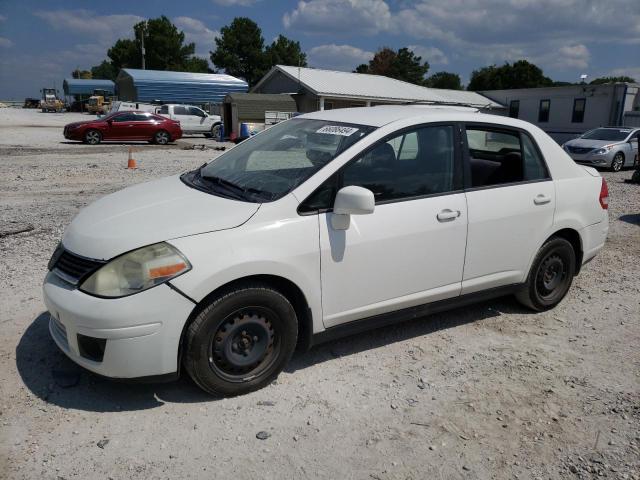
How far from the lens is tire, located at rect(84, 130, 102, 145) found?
22.4 metres

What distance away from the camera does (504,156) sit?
14.5ft

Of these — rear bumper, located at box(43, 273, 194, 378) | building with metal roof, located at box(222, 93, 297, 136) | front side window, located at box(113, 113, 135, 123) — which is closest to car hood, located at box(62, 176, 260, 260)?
rear bumper, located at box(43, 273, 194, 378)

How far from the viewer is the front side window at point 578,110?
31797 millimetres

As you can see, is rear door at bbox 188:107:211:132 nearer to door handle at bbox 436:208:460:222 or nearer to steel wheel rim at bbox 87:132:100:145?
steel wheel rim at bbox 87:132:100:145

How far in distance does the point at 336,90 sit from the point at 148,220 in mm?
32127

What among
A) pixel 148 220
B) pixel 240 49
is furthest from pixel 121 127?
pixel 240 49

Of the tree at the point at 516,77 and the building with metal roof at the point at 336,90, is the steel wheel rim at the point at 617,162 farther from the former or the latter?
the tree at the point at 516,77

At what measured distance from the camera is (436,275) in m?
3.88

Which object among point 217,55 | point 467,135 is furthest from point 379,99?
point 217,55

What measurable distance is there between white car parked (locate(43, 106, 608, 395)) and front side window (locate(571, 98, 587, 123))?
31.1 m

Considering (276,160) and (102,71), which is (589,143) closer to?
(276,160)

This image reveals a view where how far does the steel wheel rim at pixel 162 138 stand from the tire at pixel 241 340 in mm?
22135

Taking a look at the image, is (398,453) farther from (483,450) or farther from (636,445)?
(636,445)

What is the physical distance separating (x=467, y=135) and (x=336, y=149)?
1.15 metres
